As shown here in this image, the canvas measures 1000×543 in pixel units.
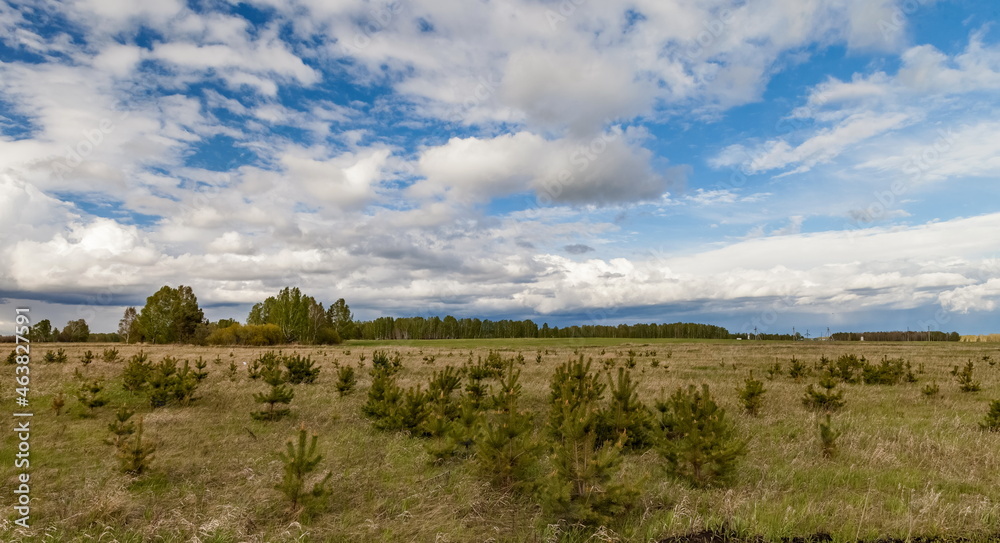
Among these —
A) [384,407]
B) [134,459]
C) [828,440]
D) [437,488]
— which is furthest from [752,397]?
[134,459]

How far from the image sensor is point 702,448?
847cm

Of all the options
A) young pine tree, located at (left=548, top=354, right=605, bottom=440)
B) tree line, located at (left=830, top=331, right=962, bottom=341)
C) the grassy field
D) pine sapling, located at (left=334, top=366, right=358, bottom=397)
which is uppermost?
young pine tree, located at (left=548, top=354, right=605, bottom=440)

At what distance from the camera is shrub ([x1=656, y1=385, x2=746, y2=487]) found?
27.3 ft

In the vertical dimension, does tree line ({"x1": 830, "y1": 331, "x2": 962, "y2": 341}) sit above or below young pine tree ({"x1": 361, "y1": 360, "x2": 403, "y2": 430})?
below

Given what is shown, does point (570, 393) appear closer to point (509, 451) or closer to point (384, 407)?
point (509, 451)

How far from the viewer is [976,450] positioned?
35.1 feet

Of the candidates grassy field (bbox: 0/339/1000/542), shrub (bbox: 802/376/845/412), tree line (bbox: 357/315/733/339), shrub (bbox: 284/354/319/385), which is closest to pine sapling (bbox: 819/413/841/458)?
grassy field (bbox: 0/339/1000/542)

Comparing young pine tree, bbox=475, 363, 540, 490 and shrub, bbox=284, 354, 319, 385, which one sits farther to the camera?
shrub, bbox=284, 354, 319, 385

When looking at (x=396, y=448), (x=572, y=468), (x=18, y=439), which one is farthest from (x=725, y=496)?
(x=18, y=439)

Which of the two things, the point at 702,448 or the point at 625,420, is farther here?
the point at 625,420

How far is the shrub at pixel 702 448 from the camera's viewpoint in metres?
8.31

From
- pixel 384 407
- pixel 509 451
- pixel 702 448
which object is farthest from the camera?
pixel 384 407

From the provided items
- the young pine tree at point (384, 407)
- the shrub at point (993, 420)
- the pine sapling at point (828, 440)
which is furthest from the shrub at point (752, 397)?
the young pine tree at point (384, 407)

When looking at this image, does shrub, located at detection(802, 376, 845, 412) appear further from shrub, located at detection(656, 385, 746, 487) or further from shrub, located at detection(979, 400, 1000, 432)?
shrub, located at detection(656, 385, 746, 487)
